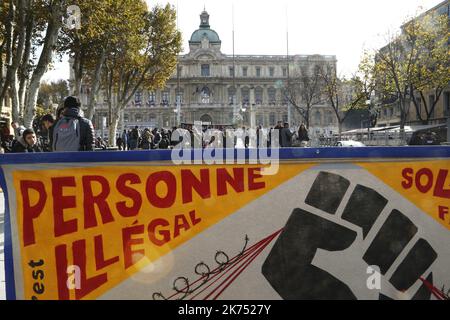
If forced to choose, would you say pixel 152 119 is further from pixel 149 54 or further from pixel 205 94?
pixel 149 54

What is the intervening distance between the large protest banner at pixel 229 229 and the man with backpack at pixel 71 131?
2803mm

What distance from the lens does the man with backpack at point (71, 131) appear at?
538cm

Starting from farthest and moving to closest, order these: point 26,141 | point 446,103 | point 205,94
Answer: point 205,94
point 446,103
point 26,141

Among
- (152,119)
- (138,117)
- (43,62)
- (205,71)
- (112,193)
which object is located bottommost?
(112,193)

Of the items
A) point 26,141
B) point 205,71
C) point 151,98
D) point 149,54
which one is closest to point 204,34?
point 205,71

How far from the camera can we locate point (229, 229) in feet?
8.66

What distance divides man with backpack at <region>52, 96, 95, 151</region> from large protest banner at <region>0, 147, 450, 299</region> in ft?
9.20

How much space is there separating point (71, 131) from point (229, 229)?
3339 mm

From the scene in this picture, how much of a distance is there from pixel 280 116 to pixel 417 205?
318 ft

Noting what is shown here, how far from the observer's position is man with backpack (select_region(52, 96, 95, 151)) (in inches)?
212

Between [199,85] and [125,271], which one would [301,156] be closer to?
[125,271]

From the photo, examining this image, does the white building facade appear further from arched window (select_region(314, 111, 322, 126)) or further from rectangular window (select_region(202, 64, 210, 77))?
rectangular window (select_region(202, 64, 210, 77))

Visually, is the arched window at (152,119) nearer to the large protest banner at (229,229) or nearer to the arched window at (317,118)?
the arched window at (317,118)

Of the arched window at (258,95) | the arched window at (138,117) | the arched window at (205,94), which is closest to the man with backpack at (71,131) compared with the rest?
the arched window at (138,117)
